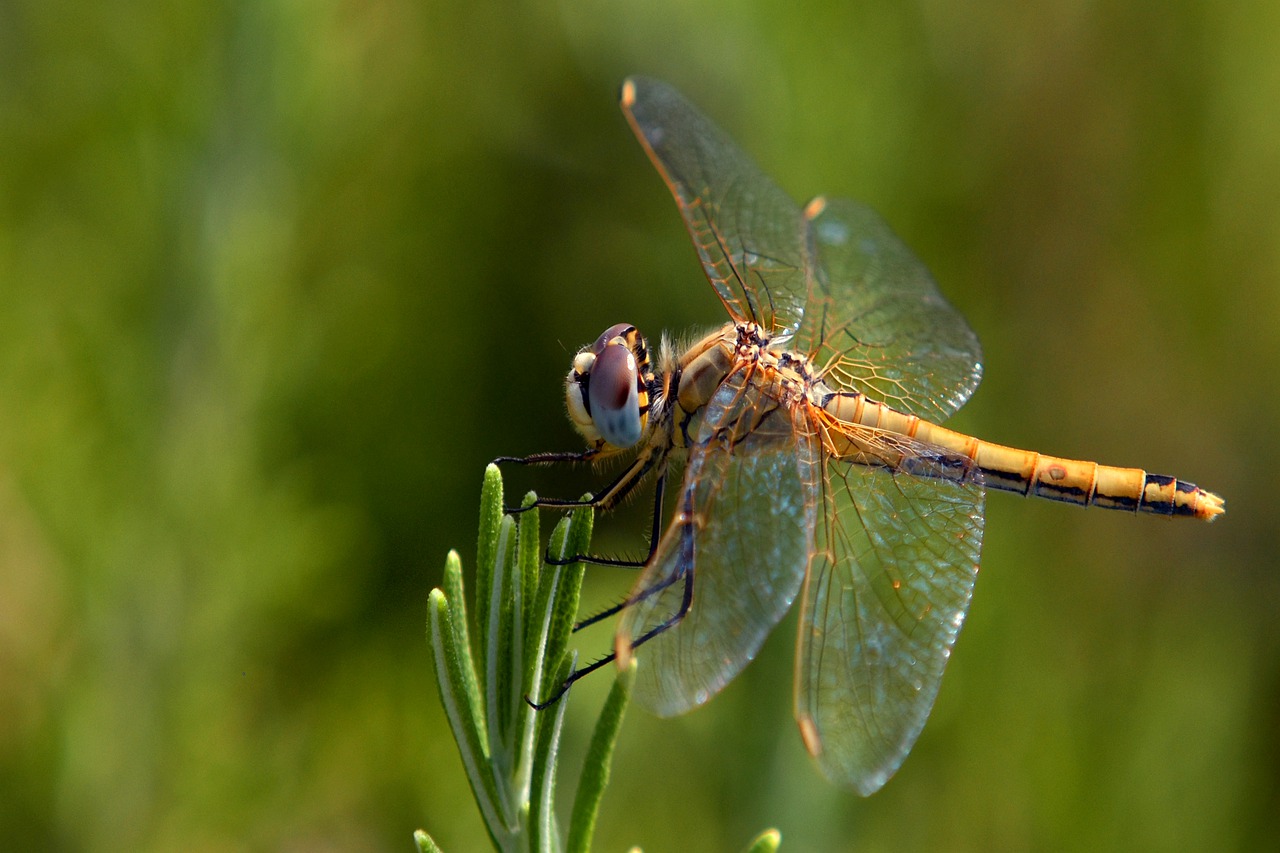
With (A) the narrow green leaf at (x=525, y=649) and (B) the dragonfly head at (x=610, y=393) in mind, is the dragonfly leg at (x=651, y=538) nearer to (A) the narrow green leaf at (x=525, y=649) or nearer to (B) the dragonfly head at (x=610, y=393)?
(B) the dragonfly head at (x=610, y=393)

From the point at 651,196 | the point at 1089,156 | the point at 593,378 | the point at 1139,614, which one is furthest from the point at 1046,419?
the point at 593,378

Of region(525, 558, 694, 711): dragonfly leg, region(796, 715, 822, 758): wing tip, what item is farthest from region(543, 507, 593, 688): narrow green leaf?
region(796, 715, 822, 758): wing tip

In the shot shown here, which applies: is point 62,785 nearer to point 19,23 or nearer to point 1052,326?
point 19,23

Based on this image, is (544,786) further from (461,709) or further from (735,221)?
(735,221)

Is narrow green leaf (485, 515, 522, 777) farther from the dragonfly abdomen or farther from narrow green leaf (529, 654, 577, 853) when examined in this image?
the dragonfly abdomen

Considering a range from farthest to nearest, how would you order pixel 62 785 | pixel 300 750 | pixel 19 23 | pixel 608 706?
pixel 19 23
pixel 300 750
pixel 62 785
pixel 608 706

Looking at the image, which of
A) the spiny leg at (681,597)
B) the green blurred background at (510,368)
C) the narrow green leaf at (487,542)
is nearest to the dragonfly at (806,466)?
the spiny leg at (681,597)

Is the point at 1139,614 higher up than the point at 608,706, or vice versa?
the point at 1139,614
